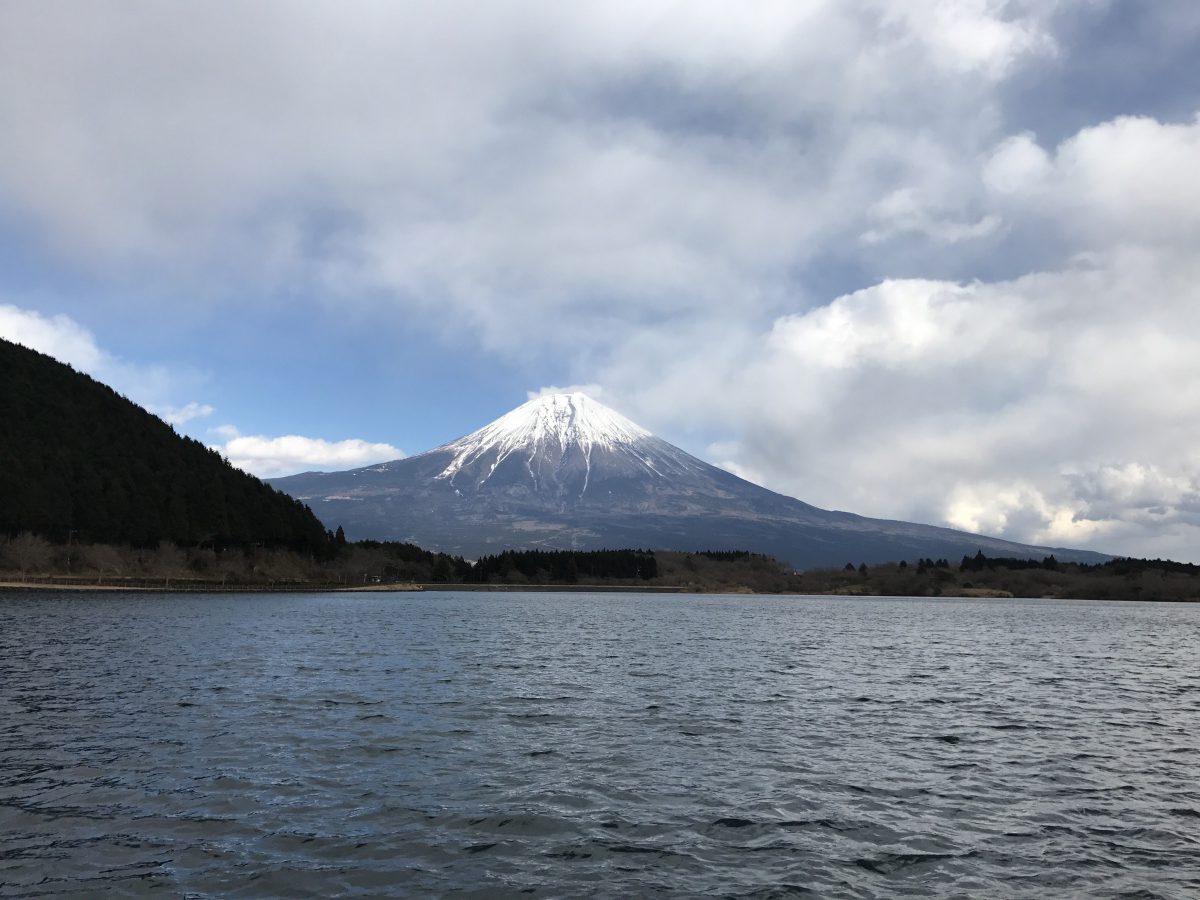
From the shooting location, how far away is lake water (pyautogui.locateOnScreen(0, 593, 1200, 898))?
556 inches

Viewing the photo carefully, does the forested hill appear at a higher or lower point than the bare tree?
higher

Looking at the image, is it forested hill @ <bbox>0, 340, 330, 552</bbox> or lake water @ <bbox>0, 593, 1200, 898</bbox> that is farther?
forested hill @ <bbox>0, 340, 330, 552</bbox>

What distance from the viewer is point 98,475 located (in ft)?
532

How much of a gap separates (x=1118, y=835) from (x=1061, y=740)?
11.8 metres

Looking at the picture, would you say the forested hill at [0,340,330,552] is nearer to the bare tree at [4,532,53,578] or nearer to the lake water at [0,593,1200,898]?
the bare tree at [4,532,53,578]

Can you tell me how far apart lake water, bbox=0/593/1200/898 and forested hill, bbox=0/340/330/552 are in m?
121

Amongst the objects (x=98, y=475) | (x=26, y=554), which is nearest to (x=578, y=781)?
(x=26, y=554)

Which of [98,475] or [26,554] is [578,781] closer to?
[26,554]

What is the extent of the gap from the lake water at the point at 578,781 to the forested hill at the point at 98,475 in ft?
398

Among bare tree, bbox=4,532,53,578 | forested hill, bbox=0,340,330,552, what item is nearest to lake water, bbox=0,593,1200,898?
bare tree, bbox=4,532,53,578

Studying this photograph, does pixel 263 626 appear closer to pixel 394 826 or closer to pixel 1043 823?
pixel 394 826

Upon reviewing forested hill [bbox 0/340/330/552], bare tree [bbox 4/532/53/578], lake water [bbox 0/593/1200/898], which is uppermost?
forested hill [bbox 0/340/330/552]

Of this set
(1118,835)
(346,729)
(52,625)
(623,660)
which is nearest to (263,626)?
(52,625)

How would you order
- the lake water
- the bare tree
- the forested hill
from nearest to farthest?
the lake water
the bare tree
the forested hill
